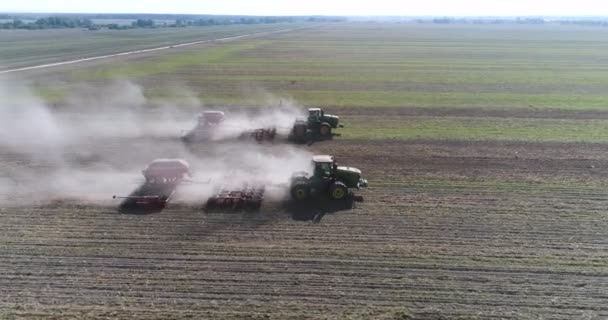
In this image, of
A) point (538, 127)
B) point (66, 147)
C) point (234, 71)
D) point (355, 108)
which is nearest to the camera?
point (66, 147)

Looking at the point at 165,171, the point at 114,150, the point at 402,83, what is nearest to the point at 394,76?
the point at 402,83

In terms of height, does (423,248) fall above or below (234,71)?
below

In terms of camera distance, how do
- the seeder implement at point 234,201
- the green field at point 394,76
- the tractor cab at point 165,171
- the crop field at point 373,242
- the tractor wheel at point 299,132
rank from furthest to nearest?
the green field at point 394,76 → the tractor wheel at point 299,132 → the tractor cab at point 165,171 → the seeder implement at point 234,201 → the crop field at point 373,242

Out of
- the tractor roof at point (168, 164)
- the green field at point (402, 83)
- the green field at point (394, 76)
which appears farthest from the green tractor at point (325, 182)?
the green field at point (394, 76)

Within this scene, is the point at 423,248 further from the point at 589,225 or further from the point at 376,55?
the point at 376,55

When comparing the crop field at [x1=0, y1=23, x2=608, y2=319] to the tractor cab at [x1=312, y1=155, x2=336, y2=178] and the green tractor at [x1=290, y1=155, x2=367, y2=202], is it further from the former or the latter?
the tractor cab at [x1=312, y1=155, x2=336, y2=178]

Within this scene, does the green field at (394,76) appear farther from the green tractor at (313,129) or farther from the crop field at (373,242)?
the green tractor at (313,129)

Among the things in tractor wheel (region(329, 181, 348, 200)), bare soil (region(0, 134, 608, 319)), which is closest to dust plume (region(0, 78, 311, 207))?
tractor wheel (region(329, 181, 348, 200))

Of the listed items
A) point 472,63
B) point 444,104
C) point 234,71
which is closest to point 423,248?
point 444,104
